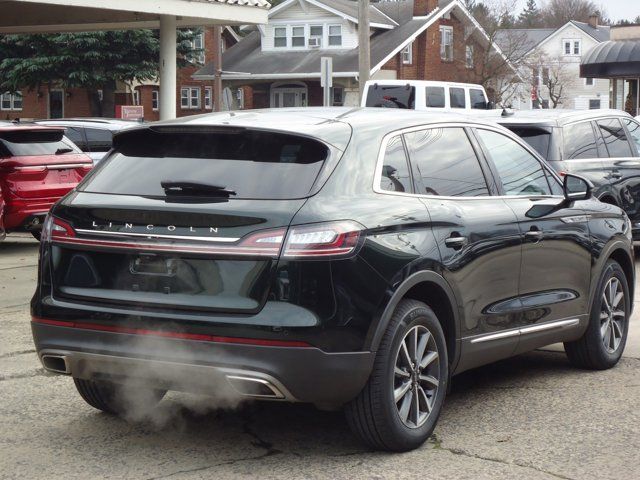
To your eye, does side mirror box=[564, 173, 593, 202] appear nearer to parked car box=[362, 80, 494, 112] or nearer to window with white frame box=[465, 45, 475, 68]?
parked car box=[362, 80, 494, 112]

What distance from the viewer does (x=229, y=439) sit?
589 cm

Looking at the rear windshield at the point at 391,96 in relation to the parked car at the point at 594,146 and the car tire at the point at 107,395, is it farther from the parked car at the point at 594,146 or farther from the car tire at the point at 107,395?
the car tire at the point at 107,395

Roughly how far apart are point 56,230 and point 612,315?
12.5ft

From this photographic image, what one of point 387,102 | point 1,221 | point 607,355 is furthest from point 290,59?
point 607,355

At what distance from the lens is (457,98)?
1249 inches

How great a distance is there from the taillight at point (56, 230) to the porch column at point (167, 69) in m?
14.9

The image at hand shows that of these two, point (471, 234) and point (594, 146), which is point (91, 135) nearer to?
point (594, 146)

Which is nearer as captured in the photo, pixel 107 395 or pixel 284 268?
pixel 284 268

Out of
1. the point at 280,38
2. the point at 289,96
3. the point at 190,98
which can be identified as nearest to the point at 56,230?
the point at 289,96

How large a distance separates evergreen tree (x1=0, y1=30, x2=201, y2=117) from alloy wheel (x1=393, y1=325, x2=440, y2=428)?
41.2 metres

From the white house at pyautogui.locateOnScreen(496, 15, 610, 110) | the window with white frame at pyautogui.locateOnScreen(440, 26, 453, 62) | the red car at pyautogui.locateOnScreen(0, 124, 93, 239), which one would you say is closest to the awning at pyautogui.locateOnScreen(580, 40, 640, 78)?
the window with white frame at pyautogui.locateOnScreen(440, 26, 453, 62)

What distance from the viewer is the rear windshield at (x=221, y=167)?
5.34 meters

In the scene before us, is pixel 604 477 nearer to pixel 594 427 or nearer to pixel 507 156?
pixel 594 427

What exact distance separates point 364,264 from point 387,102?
22.4m
